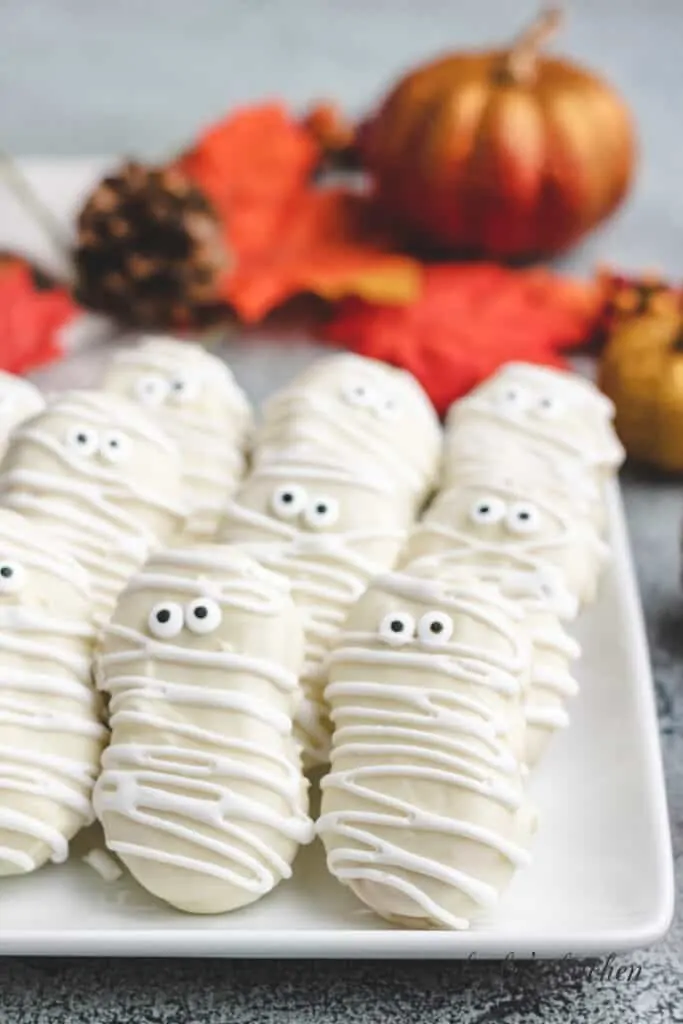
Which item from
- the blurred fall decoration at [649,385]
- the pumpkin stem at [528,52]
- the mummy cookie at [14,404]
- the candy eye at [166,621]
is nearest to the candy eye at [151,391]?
the mummy cookie at [14,404]

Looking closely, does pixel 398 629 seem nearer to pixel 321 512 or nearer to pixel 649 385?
pixel 321 512

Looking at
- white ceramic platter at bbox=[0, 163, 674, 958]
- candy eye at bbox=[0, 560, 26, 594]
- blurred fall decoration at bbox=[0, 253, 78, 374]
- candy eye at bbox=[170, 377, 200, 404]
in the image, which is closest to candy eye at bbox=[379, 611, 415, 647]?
white ceramic platter at bbox=[0, 163, 674, 958]

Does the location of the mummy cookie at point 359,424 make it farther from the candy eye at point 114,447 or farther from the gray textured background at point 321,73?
the gray textured background at point 321,73

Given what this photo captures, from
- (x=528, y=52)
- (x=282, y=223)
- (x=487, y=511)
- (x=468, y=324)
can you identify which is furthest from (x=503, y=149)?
(x=487, y=511)

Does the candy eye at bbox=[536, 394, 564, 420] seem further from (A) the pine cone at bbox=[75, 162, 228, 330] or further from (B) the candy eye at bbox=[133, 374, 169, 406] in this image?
(A) the pine cone at bbox=[75, 162, 228, 330]

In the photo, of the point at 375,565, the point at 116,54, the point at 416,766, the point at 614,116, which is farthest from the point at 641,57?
the point at 416,766

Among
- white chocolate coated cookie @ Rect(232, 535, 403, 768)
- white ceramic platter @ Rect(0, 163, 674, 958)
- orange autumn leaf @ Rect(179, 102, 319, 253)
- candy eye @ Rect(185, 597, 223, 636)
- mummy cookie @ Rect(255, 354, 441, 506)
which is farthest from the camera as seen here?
orange autumn leaf @ Rect(179, 102, 319, 253)
